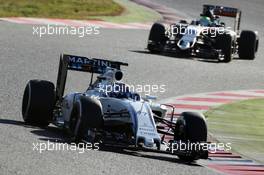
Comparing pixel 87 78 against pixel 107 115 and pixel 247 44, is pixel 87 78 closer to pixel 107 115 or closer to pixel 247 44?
pixel 107 115

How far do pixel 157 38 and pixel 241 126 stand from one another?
9.26 m

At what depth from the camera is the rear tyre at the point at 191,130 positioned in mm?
12984

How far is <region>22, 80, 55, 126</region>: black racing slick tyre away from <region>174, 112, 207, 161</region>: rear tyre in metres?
1.98

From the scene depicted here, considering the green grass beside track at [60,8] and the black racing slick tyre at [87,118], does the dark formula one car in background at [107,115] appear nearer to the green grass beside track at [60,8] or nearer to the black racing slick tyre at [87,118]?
the black racing slick tyre at [87,118]

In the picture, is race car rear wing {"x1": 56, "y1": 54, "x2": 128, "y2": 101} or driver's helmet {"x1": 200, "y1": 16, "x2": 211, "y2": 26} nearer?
race car rear wing {"x1": 56, "y1": 54, "x2": 128, "y2": 101}

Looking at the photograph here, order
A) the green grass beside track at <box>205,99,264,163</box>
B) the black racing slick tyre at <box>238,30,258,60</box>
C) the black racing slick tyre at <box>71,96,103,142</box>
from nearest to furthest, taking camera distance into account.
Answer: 1. the black racing slick tyre at <box>71,96,103,142</box>
2. the green grass beside track at <box>205,99,264,163</box>
3. the black racing slick tyre at <box>238,30,258,60</box>

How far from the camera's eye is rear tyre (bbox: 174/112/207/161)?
42.6 feet

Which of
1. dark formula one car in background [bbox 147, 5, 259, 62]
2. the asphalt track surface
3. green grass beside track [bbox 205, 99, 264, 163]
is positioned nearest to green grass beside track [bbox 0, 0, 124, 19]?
the asphalt track surface

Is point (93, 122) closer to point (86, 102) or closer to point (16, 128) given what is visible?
point (86, 102)

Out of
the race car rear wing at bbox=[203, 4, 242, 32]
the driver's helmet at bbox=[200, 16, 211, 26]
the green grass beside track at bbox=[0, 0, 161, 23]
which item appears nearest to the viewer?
the driver's helmet at bbox=[200, 16, 211, 26]

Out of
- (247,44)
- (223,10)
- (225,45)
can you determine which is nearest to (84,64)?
(225,45)

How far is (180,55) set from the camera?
2630 cm

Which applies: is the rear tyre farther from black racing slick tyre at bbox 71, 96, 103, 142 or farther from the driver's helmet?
the driver's helmet

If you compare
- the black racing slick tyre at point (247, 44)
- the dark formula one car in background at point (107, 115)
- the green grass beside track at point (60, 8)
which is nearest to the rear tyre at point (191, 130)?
the dark formula one car in background at point (107, 115)
